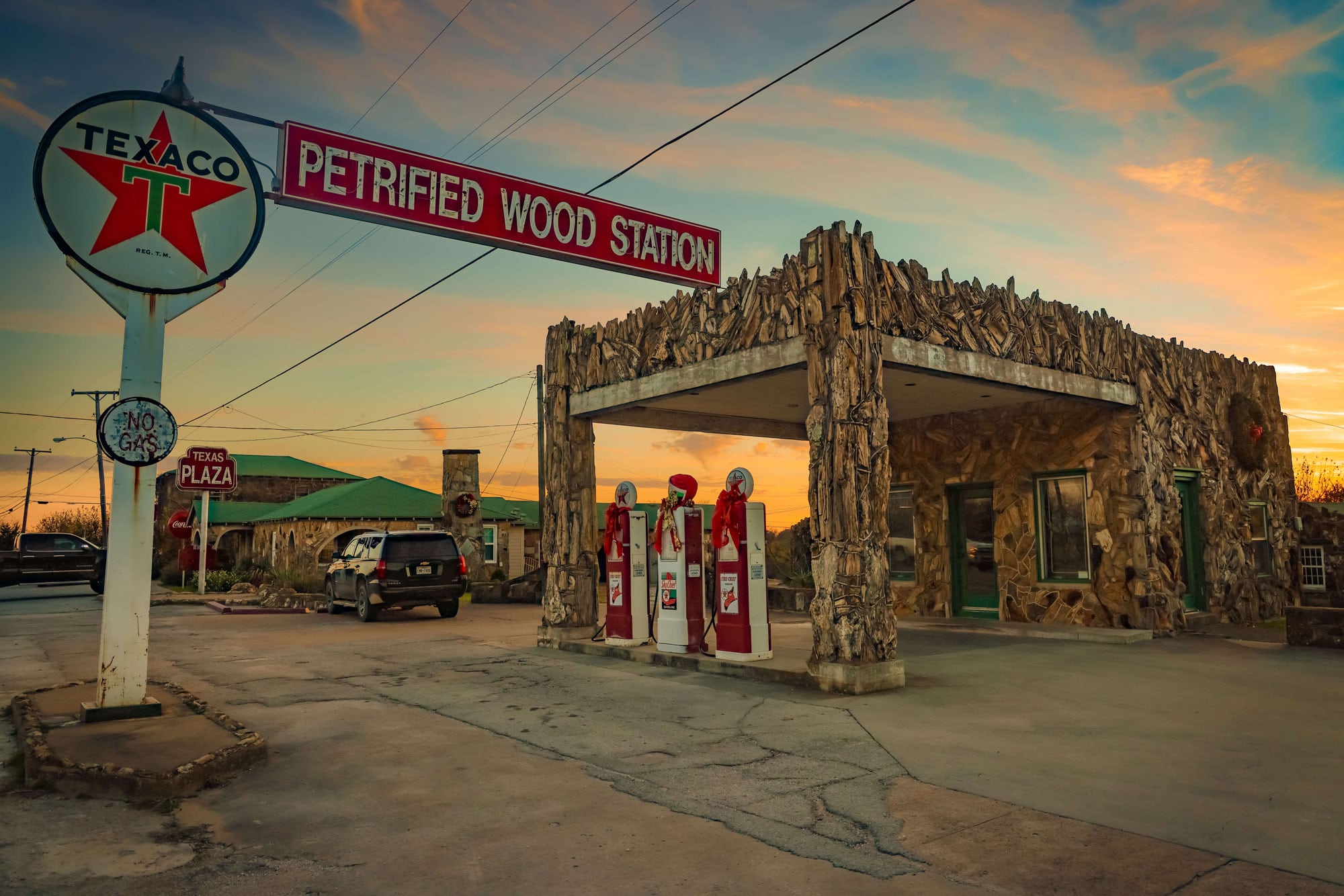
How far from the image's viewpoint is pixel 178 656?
13.6 metres

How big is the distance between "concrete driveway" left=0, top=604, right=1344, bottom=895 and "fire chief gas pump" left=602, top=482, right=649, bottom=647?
2.34 meters

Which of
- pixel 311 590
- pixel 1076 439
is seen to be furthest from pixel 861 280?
pixel 311 590

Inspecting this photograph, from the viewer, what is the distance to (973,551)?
16469 mm

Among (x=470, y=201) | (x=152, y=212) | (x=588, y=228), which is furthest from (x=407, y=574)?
(x=152, y=212)

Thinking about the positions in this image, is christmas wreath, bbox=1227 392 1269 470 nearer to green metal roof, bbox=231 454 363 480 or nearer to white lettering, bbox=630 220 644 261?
white lettering, bbox=630 220 644 261

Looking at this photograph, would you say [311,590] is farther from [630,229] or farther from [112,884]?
[112,884]

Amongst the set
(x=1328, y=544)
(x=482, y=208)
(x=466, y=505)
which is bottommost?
(x=1328, y=544)

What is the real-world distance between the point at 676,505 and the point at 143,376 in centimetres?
650

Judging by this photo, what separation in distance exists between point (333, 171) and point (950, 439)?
38.9ft

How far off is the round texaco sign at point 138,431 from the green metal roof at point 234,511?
1456 inches

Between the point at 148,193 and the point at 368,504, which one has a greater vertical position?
the point at 148,193

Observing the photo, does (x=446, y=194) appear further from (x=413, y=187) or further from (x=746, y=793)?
(x=746, y=793)

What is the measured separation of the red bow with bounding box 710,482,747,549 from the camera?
444 inches

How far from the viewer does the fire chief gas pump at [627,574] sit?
13211 mm
